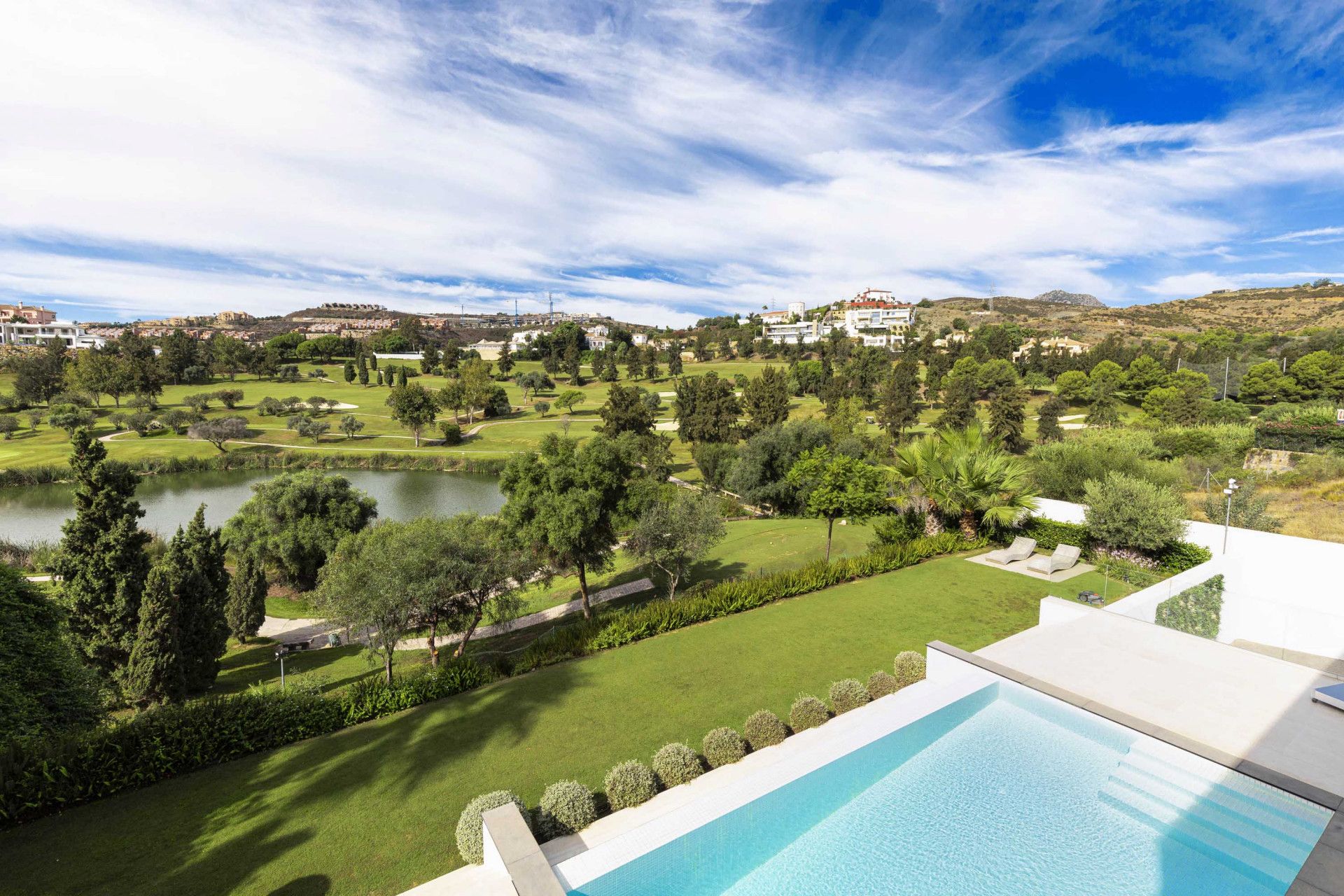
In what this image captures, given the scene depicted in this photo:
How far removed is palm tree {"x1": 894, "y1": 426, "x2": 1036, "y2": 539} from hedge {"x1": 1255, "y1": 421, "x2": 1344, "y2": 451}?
2811cm

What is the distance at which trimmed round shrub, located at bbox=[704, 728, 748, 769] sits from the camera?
7988mm

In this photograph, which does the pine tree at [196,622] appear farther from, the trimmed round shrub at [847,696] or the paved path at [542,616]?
the trimmed round shrub at [847,696]

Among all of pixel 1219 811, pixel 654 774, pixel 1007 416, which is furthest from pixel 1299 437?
pixel 654 774

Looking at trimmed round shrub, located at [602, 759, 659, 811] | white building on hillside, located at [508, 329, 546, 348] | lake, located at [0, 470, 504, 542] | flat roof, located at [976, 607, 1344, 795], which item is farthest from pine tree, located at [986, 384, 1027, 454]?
white building on hillside, located at [508, 329, 546, 348]

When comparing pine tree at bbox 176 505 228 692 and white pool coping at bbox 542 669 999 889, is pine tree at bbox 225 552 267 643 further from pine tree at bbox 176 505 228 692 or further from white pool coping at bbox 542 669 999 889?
white pool coping at bbox 542 669 999 889

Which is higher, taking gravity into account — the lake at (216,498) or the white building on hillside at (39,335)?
the white building on hillside at (39,335)

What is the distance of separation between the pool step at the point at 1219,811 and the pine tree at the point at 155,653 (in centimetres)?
1484

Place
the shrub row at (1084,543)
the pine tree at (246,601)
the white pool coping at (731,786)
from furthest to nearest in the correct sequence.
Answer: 1. the pine tree at (246,601)
2. the shrub row at (1084,543)
3. the white pool coping at (731,786)

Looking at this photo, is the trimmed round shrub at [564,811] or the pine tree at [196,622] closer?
the trimmed round shrub at [564,811]

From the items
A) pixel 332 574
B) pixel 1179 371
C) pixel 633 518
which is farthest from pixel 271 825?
pixel 1179 371

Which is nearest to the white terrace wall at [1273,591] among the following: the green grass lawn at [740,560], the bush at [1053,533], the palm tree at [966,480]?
the bush at [1053,533]

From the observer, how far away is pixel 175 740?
792cm

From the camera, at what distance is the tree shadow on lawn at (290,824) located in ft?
20.2

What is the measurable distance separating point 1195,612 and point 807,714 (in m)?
8.96
